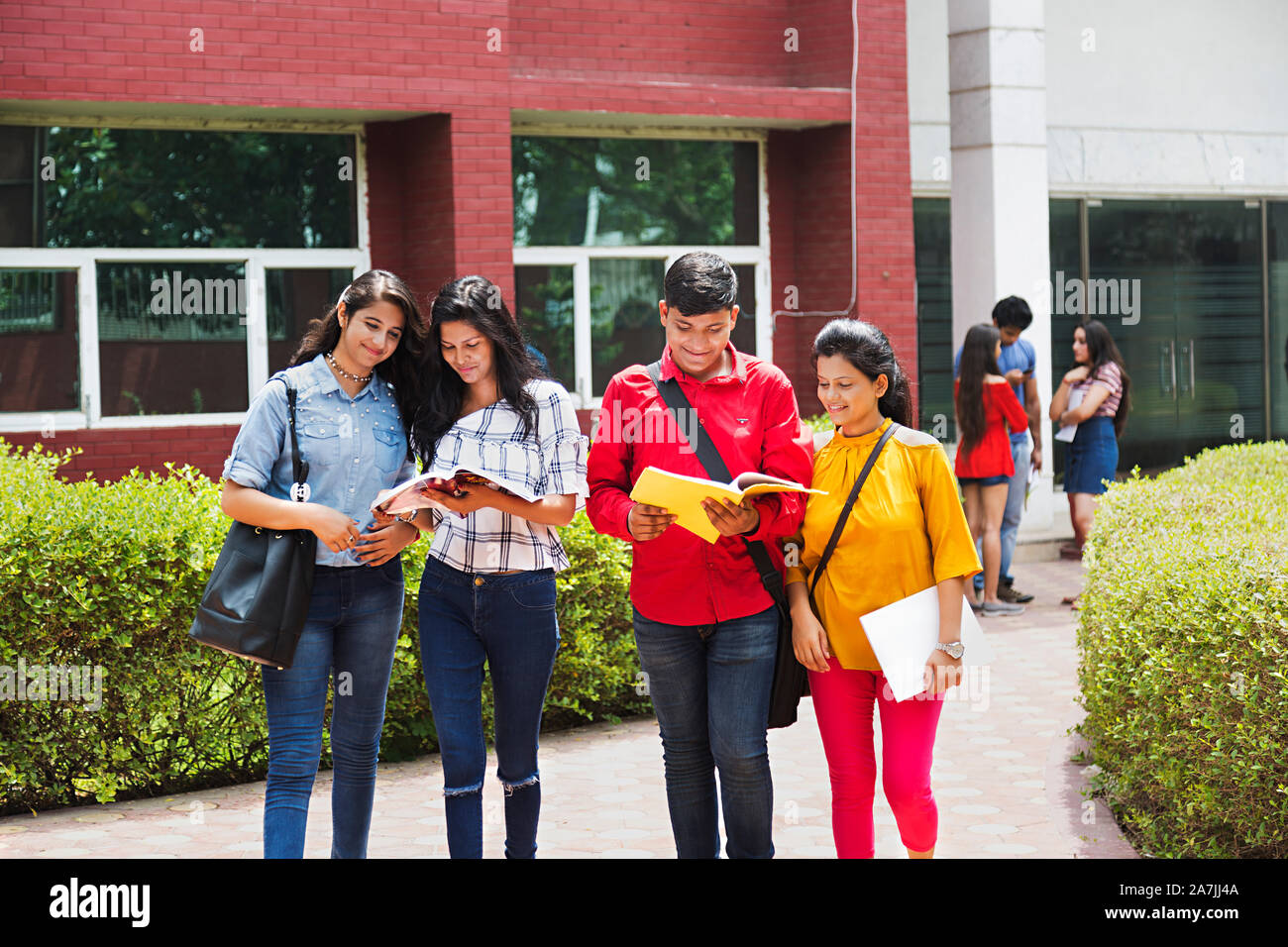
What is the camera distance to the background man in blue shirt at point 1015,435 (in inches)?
416

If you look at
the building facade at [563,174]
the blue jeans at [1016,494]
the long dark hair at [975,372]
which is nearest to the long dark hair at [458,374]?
the long dark hair at [975,372]

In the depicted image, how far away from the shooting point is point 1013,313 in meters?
10.8

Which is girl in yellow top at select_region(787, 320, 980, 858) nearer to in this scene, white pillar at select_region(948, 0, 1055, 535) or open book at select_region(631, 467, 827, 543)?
open book at select_region(631, 467, 827, 543)

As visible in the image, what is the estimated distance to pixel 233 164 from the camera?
10.8m

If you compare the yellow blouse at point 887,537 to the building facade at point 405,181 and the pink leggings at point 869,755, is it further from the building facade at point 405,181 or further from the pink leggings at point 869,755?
the building facade at point 405,181

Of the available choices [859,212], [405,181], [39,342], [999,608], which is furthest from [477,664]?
[859,212]

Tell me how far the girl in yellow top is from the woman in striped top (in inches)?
272

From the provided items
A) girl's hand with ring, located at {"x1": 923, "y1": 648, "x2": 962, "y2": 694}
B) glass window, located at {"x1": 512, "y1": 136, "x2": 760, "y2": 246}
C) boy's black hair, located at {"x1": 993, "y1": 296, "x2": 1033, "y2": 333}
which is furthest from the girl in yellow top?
glass window, located at {"x1": 512, "y1": 136, "x2": 760, "y2": 246}

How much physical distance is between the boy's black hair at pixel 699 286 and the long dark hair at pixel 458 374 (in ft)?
1.85

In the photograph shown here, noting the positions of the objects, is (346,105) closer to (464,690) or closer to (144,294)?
(144,294)

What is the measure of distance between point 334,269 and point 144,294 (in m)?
1.42

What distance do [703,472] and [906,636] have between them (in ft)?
2.40

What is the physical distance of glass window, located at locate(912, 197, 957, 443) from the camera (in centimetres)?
1441

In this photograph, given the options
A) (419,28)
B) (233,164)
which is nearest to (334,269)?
(233,164)
